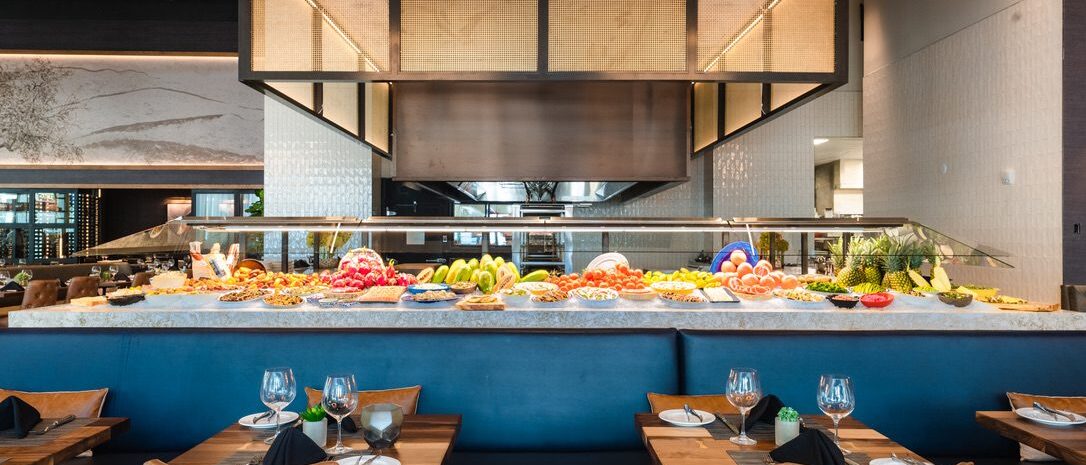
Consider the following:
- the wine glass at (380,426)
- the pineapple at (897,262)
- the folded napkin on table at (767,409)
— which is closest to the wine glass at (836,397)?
the folded napkin on table at (767,409)

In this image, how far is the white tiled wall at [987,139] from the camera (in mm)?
5211

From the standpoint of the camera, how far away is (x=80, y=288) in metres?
6.14

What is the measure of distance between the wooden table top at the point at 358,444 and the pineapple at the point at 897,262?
2.38 m

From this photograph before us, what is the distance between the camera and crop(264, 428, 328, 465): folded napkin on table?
149cm

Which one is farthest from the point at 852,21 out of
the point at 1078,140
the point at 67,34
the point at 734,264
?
the point at 67,34

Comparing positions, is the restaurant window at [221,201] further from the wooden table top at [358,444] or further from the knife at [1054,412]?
the knife at [1054,412]

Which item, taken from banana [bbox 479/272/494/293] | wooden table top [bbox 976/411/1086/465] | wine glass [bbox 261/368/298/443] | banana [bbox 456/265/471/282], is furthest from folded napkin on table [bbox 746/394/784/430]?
banana [bbox 456/265/471/282]

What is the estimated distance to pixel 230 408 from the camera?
2512mm

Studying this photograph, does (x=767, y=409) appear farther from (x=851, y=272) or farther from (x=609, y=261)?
(x=609, y=261)

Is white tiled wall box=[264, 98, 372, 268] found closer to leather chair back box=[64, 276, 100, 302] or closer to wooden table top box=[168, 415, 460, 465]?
leather chair back box=[64, 276, 100, 302]

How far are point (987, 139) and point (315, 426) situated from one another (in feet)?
20.9

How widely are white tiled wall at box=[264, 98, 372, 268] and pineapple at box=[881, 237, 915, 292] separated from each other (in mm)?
5181

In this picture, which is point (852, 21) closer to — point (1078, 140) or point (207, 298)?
point (1078, 140)

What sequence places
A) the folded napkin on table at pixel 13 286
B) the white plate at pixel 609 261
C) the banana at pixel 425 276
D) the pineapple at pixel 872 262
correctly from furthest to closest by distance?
the folded napkin on table at pixel 13 286, the white plate at pixel 609 261, the banana at pixel 425 276, the pineapple at pixel 872 262
